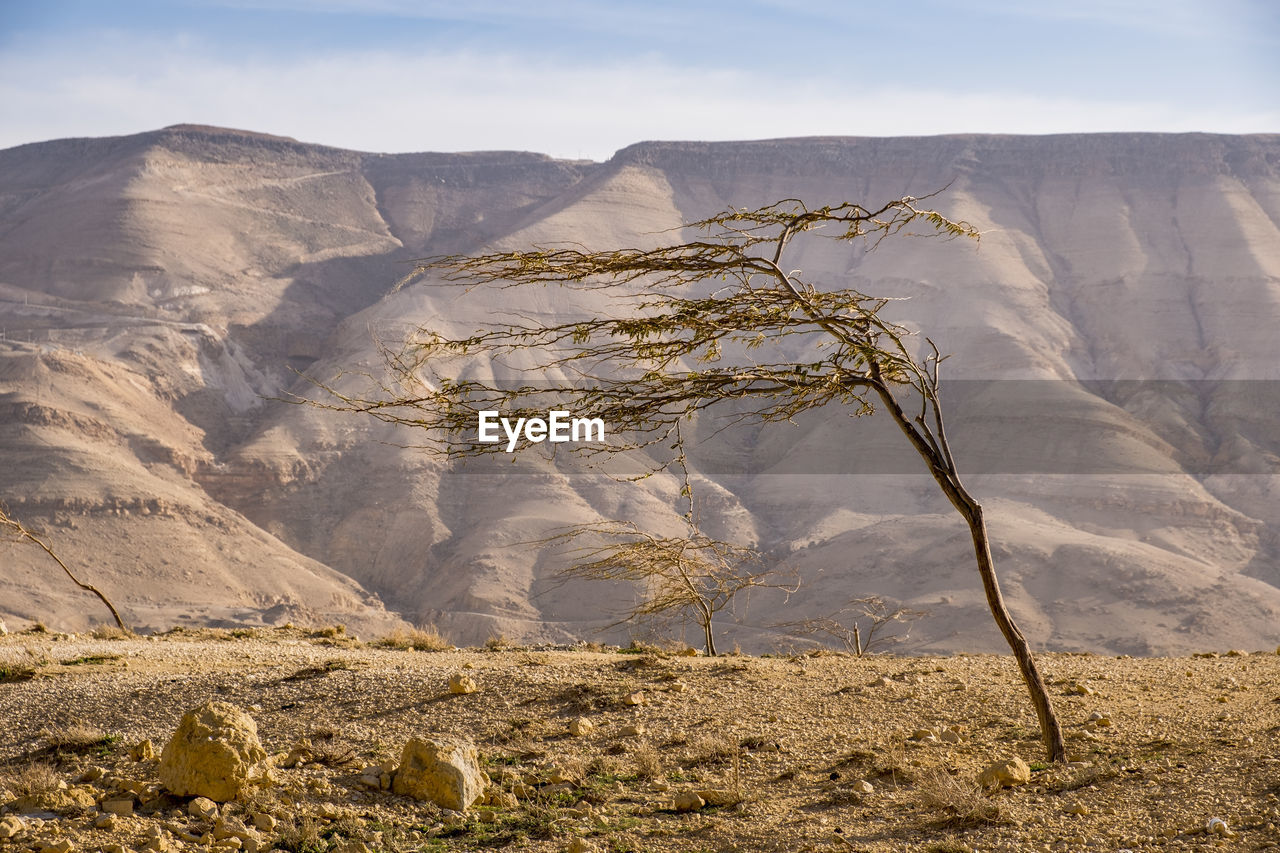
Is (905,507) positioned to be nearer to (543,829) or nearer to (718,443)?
(718,443)

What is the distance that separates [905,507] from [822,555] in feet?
24.8

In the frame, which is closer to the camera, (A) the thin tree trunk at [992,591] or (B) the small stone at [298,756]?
(B) the small stone at [298,756]

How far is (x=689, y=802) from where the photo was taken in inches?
269

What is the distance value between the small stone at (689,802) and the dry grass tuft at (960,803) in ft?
4.63

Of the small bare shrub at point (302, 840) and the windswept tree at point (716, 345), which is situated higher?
the windswept tree at point (716, 345)

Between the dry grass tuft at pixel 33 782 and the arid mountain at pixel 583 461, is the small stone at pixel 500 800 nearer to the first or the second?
the dry grass tuft at pixel 33 782

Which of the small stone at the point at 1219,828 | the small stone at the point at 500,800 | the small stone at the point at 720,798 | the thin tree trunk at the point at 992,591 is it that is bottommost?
the small stone at the point at 500,800

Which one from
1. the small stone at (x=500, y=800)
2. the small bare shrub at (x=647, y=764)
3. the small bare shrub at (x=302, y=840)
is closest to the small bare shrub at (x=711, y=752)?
the small bare shrub at (x=647, y=764)

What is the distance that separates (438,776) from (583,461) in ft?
153

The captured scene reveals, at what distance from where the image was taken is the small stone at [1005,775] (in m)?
6.89

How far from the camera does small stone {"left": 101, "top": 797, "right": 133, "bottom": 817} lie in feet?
20.1

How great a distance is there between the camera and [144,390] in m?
56.5

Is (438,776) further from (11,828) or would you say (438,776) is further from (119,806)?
(11,828)

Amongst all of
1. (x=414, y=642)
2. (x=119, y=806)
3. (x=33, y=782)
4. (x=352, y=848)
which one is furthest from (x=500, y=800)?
(x=414, y=642)
